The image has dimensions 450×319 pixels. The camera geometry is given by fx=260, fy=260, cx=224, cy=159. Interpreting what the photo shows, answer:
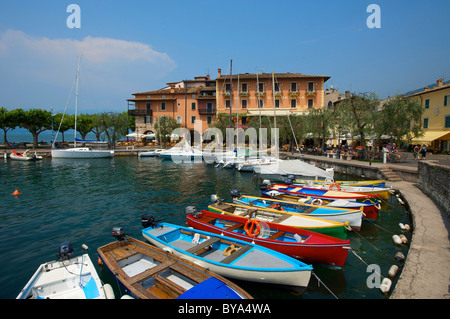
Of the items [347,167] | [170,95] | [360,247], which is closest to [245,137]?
[170,95]

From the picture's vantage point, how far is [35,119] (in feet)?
152

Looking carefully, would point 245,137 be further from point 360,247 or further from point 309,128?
point 360,247

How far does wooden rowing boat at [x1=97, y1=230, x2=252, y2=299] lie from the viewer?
16.5 feet

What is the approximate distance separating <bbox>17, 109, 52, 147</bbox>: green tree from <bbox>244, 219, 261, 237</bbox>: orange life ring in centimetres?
5156

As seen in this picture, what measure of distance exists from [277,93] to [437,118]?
26.0 meters

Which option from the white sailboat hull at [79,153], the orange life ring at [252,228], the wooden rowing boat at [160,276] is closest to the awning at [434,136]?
the orange life ring at [252,228]

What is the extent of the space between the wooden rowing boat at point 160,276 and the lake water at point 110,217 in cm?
113

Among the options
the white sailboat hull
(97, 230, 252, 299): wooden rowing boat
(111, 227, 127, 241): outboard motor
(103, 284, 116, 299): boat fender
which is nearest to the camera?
(97, 230, 252, 299): wooden rowing boat

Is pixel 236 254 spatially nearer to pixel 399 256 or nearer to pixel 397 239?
pixel 399 256

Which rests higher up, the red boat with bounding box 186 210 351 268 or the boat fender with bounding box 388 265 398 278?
the red boat with bounding box 186 210 351 268

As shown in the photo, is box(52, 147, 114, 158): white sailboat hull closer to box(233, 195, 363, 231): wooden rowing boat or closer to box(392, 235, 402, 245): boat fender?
box(233, 195, 363, 231): wooden rowing boat

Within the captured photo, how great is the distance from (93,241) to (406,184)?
19.2 metres

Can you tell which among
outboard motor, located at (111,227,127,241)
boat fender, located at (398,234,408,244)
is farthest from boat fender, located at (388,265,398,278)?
outboard motor, located at (111,227,127,241)

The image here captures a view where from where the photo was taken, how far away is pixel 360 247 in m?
9.55
